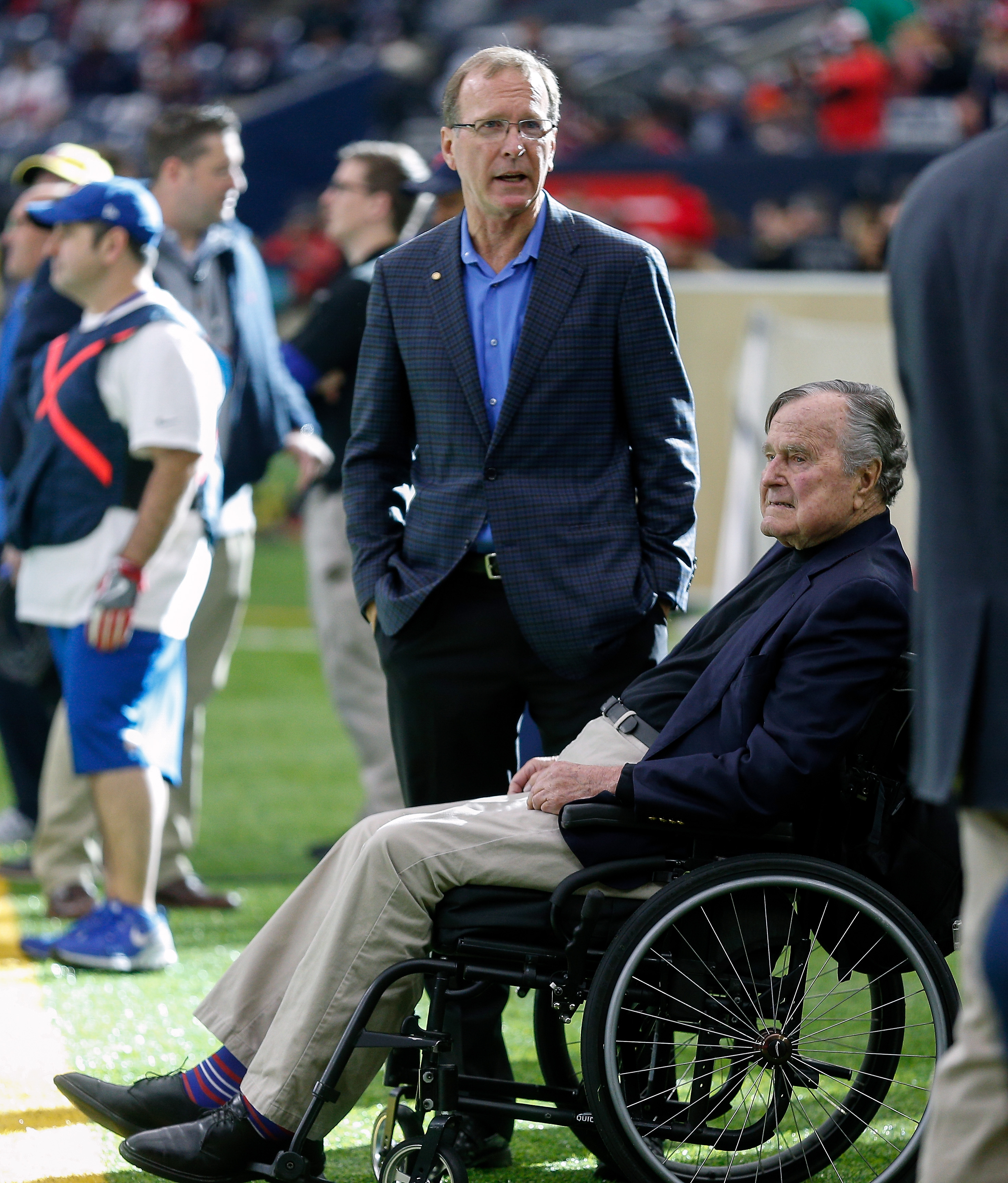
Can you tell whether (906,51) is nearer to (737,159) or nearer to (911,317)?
(737,159)

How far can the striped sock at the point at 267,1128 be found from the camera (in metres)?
2.74

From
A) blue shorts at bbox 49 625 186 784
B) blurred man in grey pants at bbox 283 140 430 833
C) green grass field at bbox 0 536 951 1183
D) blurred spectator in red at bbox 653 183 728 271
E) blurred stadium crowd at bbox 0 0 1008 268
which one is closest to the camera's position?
green grass field at bbox 0 536 951 1183

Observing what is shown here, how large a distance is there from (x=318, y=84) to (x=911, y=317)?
18934mm

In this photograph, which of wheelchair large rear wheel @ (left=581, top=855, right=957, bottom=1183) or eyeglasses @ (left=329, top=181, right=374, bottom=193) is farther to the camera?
eyeglasses @ (left=329, top=181, right=374, bottom=193)

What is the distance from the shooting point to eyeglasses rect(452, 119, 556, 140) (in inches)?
128

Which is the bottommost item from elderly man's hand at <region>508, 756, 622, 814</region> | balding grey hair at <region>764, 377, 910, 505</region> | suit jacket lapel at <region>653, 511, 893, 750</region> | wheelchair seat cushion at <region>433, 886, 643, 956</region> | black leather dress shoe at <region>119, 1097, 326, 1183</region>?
black leather dress shoe at <region>119, 1097, 326, 1183</region>

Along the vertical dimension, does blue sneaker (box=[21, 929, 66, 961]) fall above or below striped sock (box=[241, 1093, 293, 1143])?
below

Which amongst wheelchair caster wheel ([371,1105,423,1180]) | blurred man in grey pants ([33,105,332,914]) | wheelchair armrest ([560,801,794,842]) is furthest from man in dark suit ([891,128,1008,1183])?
blurred man in grey pants ([33,105,332,914])

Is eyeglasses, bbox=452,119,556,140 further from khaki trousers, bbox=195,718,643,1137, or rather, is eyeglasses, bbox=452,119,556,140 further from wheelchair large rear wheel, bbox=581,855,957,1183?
wheelchair large rear wheel, bbox=581,855,957,1183

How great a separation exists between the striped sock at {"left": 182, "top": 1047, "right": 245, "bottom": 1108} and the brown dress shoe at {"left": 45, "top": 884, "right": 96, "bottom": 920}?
81.5 inches

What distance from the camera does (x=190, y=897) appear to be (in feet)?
16.9

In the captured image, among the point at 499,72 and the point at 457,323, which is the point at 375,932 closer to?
the point at 457,323

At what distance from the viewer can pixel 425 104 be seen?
18.9 m

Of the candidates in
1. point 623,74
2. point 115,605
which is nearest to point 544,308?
point 115,605
